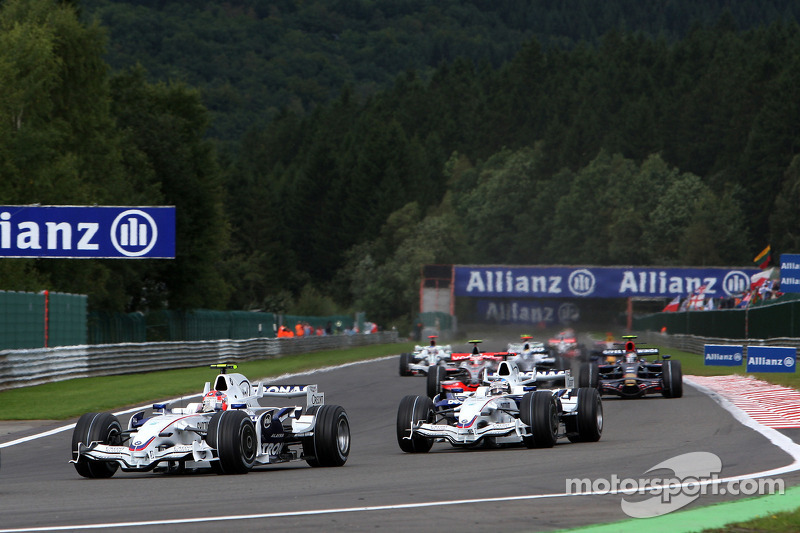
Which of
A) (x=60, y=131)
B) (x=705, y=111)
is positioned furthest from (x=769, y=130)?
(x=60, y=131)

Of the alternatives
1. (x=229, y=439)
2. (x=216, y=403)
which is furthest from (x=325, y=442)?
(x=229, y=439)

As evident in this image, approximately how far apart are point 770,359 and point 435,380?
7.02 metres

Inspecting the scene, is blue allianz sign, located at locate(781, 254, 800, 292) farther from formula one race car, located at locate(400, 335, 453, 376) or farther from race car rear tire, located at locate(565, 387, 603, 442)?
race car rear tire, located at locate(565, 387, 603, 442)

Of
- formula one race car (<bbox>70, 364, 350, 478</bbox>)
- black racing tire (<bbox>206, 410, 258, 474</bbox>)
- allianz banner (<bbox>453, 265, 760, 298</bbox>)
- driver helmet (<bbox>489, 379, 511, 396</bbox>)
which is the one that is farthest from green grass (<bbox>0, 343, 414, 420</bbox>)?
allianz banner (<bbox>453, 265, 760, 298</bbox>)

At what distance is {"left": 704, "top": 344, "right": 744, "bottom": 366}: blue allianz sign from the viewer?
31469 mm

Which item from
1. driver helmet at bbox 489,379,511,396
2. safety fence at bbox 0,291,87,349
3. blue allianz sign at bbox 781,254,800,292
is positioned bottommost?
driver helmet at bbox 489,379,511,396

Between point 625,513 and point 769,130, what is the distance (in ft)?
402

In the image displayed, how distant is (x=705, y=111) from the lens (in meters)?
142

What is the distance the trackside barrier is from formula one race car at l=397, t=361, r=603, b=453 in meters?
13.7

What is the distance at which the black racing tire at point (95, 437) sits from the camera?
471 inches

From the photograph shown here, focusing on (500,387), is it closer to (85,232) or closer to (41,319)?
(41,319)

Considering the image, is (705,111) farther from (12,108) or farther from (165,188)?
(12,108)

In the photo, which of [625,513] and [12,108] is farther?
[12,108]

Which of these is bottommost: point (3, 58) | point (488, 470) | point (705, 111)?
point (488, 470)
